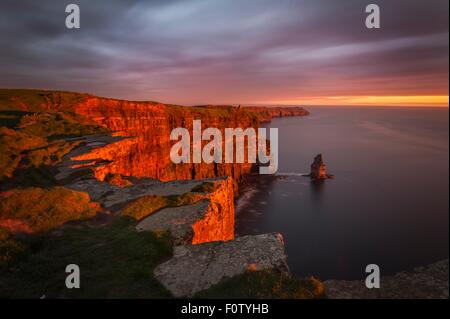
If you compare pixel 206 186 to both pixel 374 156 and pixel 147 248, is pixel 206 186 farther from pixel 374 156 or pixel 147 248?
pixel 374 156

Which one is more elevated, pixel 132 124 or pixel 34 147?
pixel 132 124

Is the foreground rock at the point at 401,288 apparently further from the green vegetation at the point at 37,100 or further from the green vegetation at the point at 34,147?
the green vegetation at the point at 37,100

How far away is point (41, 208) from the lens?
14469mm

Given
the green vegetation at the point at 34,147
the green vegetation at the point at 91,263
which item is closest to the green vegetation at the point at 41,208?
the green vegetation at the point at 91,263

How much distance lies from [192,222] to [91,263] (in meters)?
6.43

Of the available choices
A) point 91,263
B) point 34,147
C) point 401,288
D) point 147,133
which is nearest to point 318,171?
point 147,133

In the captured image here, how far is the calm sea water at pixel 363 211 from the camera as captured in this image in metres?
47.2

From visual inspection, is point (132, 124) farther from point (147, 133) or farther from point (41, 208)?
point (41, 208)

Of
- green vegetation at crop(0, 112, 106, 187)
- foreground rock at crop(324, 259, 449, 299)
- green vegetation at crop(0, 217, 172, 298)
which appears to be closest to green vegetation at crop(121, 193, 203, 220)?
green vegetation at crop(0, 217, 172, 298)

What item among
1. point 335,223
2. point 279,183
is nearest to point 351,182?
point 279,183

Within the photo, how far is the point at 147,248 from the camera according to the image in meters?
12.4

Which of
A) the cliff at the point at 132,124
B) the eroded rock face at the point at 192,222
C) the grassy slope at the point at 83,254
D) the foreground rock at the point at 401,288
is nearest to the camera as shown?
the grassy slope at the point at 83,254

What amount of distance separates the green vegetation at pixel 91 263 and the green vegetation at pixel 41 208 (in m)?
0.93

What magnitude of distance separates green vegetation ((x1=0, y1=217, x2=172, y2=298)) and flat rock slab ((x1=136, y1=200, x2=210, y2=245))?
932 mm
